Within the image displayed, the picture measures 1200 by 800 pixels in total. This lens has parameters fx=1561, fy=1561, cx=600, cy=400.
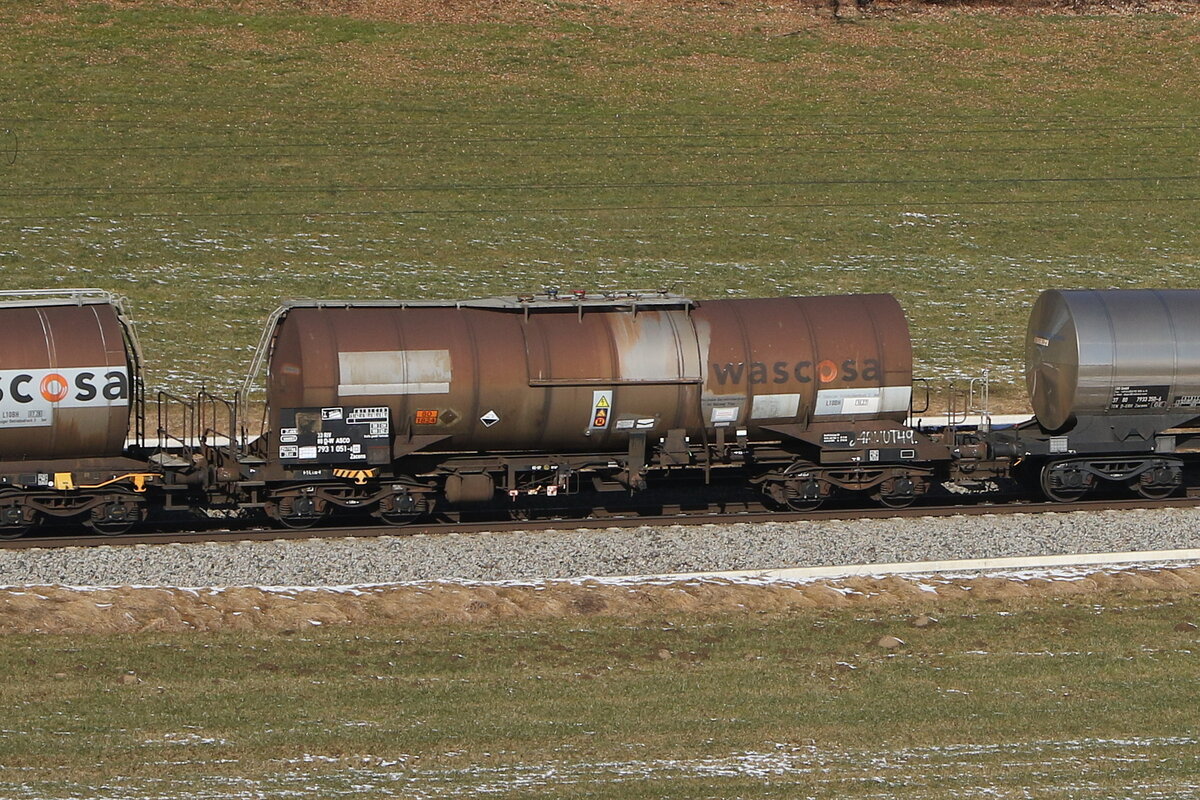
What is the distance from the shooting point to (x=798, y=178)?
45656 mm

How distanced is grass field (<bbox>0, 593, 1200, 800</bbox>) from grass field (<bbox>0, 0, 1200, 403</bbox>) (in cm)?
1524

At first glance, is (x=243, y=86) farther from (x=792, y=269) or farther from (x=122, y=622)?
(x=122, y=622)

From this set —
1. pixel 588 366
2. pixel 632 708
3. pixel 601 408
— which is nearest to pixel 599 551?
pixel 601 408

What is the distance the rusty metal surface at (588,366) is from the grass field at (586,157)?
10.8 metres

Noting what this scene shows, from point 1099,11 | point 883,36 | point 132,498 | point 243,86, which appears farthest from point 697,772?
point 1099,11

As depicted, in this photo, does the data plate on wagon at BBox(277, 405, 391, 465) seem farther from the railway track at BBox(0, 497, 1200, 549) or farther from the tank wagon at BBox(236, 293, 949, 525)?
the railway track at BBox(0, 497, 1200, 549)

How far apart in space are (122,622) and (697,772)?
8.13m

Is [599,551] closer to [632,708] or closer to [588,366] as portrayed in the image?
[588,366]

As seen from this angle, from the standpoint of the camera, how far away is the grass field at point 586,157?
128 feet

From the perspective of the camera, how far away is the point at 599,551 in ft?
73.6

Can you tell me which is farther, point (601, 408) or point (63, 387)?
point (601, 408)

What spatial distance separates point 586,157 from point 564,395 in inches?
959

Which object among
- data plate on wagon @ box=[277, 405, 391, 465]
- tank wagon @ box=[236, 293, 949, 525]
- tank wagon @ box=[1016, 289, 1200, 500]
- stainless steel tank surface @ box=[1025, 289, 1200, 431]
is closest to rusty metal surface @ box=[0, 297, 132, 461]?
tank wagon @ box=[236, 293, 949, 525]

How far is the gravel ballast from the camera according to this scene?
21281 mm
